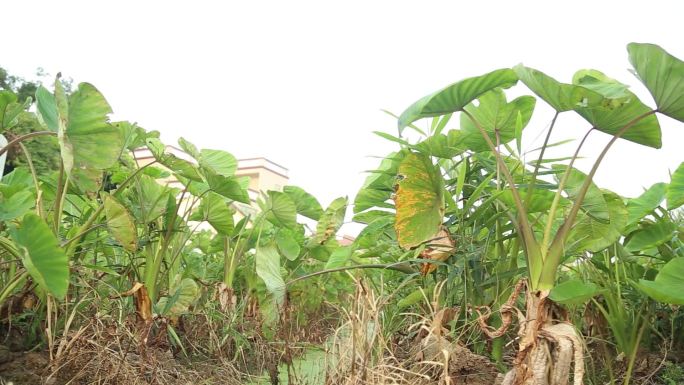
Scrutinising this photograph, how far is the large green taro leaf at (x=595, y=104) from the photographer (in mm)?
1247

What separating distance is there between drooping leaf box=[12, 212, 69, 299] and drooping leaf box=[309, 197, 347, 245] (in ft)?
4.35

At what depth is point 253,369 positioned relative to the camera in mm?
2443

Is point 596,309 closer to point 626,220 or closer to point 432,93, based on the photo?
point 626,220

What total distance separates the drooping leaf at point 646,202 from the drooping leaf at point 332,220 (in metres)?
1.07

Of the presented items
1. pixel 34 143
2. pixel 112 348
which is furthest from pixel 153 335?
pixel 34 143

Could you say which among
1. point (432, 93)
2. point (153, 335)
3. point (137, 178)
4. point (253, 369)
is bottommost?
point (253, 369)

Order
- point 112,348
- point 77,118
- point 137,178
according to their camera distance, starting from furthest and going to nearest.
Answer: point 137,178
point 112,348
point 77,118

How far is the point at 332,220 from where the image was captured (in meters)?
2.54

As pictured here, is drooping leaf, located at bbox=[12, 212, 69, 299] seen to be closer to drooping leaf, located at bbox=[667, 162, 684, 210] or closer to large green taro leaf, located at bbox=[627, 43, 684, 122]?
large green taro leaf, located at bbox=[627, 43, 684, 122]

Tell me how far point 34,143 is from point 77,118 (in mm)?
9640

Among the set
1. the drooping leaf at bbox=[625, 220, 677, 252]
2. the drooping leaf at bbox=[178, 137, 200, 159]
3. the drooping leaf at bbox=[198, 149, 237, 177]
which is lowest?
the drooping leaf at bbox=[625, 220, 677, 252]

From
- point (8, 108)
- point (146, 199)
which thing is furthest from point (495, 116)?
point (8, 108)

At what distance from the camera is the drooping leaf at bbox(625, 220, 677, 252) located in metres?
1.74

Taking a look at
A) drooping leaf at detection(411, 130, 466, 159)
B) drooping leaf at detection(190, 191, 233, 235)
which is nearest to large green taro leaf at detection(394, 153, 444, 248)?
drooping leaf at detection(411, 130, 466, 159)
